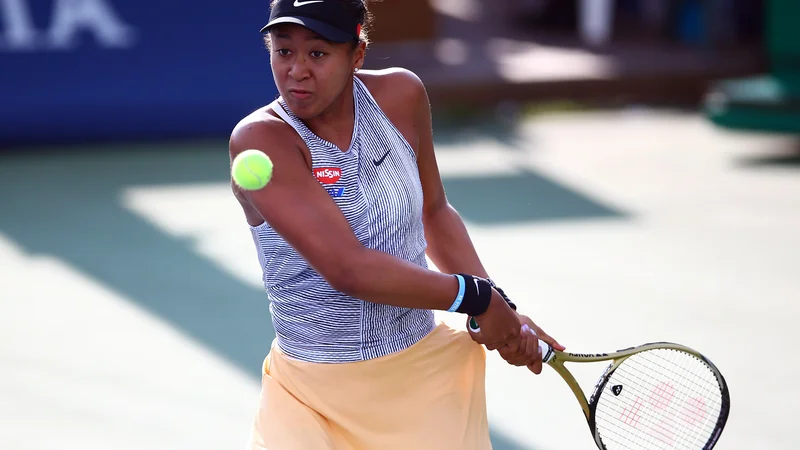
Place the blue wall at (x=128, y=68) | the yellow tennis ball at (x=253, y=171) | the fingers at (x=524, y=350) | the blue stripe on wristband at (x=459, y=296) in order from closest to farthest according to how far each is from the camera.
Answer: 1. the yellow tennis ball at (x=253, y=171)
2. the blue stripe on wristband at (x=459, y=296)
3. the fingers at (x=524, y=350)
4. the blue wall at (x=128, y=68)

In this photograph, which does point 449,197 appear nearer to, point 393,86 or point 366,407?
point 393,86

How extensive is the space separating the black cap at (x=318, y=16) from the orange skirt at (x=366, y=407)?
76 cm

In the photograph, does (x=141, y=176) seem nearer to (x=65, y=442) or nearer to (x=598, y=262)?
(x=598, y=262)

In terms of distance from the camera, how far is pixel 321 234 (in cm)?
248

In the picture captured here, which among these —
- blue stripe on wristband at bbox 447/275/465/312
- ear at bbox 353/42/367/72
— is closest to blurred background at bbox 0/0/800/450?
ear at bbox 353/42/367/72

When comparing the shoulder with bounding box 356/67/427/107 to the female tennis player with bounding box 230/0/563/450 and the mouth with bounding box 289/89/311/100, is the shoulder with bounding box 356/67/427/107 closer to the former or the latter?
the female tennis player with bounding box 230/0/563/450

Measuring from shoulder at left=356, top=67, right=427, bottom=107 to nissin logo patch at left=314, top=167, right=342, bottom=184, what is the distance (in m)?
0.30

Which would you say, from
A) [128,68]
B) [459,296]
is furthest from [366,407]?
[128,68]

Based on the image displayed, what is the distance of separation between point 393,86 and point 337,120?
266 mm

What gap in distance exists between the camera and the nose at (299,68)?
98.7 inches

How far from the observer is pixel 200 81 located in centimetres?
997

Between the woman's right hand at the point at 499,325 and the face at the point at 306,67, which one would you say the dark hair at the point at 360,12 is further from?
the woman's right hand at the point at 499,325

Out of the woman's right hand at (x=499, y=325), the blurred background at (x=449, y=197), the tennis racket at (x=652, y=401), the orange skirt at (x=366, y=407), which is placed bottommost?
the blurred background at (x=449, y=197)

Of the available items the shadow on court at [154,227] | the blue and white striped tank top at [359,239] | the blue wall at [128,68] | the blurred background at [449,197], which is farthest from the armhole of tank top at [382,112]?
the blue wall at [128,68]
